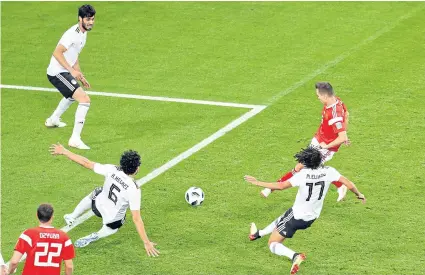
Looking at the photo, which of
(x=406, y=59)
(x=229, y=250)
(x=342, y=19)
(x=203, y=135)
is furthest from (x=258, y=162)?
(x=342, y=19)

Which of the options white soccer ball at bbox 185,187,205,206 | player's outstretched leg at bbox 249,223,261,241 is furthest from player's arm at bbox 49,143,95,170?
player's outstretched leg at bbox 249,223,261,241

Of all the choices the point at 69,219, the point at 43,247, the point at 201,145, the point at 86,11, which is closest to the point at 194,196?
the point at 69,219

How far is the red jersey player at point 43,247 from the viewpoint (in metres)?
12.1

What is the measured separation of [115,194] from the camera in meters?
14.2

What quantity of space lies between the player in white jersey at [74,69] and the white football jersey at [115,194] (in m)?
4.54

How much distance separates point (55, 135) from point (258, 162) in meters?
4.52

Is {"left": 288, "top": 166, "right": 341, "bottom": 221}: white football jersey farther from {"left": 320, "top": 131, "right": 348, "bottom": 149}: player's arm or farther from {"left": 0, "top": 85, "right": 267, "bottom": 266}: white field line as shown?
{"left": 0, "top": 85, "right": 267, "bottom": 266}: white field line

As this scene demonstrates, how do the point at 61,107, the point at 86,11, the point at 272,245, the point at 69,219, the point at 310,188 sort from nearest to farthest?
the point at 310,188, the point at 272,245, the point at 69,219, the point at 86,11, the point at 61,107

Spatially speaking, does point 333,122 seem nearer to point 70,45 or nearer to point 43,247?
point 43,247

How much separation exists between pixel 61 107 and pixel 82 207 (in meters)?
5.09

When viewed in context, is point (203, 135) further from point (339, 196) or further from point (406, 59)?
point (406, 59)

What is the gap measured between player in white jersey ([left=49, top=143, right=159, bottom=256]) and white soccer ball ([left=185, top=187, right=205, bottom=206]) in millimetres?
1831

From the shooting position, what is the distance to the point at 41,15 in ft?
90.8

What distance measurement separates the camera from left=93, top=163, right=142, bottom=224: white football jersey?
13953 mm
